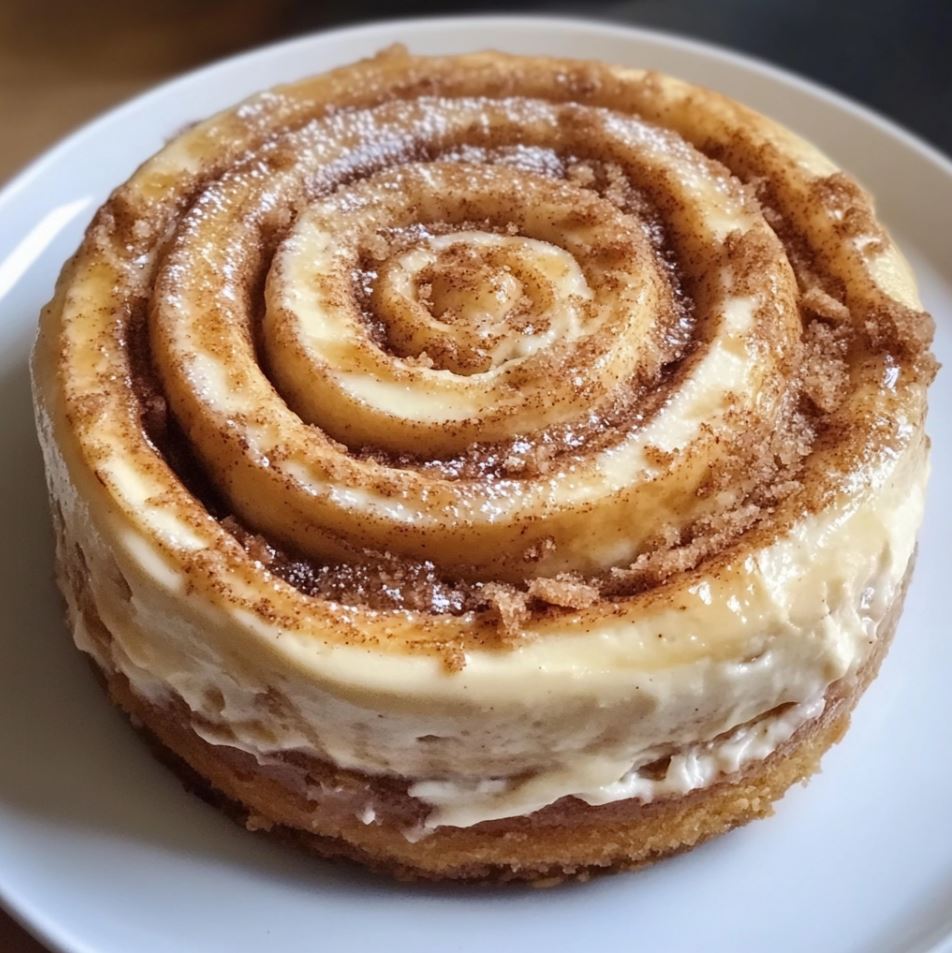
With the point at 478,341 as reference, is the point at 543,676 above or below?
below

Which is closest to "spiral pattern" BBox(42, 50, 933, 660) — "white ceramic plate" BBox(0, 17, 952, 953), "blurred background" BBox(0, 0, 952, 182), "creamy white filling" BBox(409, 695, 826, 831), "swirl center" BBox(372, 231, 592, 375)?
"swirl center" BBox(372, 231, 592, 375)

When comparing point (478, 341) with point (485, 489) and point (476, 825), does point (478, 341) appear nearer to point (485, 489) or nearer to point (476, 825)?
point (485, 489)

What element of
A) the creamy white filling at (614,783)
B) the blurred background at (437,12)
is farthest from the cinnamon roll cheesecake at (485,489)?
the blurred background at (437,12)

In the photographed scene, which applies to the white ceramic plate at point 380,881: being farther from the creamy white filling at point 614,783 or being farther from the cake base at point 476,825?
the creamy white filling at point 614,783

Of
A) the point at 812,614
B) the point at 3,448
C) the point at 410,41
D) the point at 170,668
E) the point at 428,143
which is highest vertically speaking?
the point at 410,41

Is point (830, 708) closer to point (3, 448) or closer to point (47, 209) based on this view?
point (3, 448)

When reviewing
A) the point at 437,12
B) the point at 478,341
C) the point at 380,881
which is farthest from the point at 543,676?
the point at 437,12

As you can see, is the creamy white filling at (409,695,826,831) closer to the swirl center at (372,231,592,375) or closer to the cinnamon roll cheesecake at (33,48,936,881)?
the cinnamon roll cheesecake at (33,48,936,881)

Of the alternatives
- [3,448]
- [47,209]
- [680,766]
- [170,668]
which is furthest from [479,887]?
[47,209]
